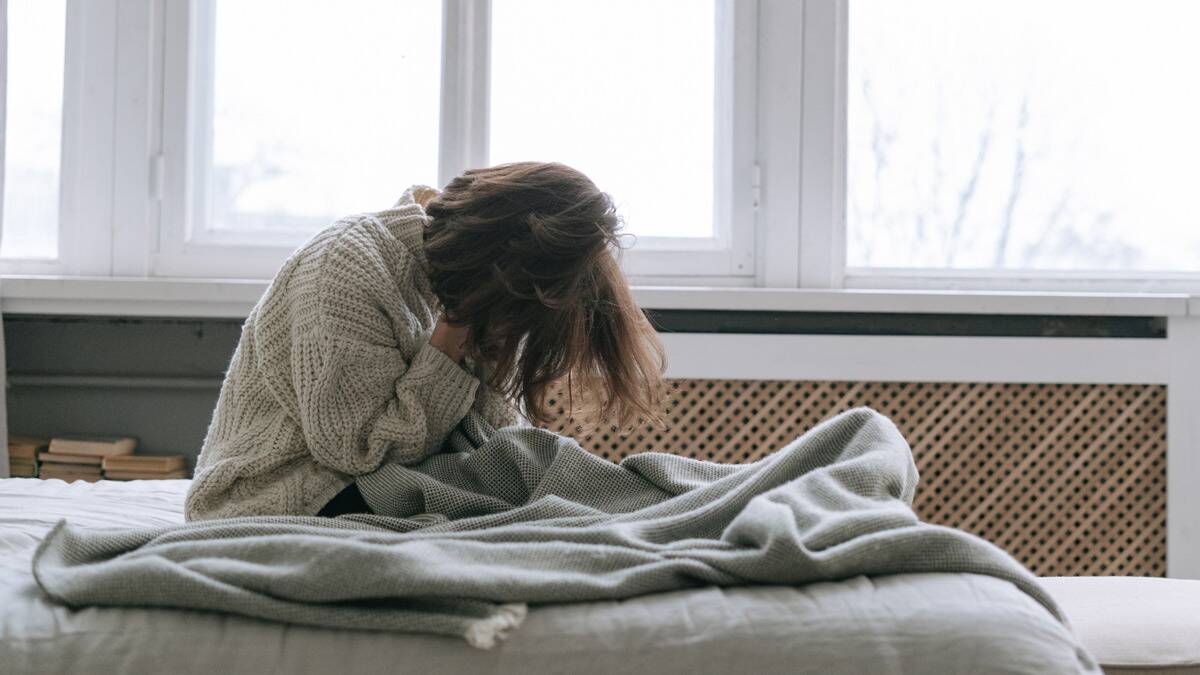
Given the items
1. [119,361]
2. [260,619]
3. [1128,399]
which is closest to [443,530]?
[260,619]


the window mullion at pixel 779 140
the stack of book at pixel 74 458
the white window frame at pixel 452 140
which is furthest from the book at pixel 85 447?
the window mullion at pixel 779 140

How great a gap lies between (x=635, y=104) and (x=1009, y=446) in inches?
41.6

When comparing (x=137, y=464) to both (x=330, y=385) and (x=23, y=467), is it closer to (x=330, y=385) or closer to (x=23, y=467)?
(x=23, y=467)

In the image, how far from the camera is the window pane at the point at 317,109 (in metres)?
2.43

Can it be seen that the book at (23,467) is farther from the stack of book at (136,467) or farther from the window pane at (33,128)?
the window pane at (33,128)

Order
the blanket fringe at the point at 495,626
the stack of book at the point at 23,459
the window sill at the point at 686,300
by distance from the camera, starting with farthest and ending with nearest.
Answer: the stack of book at the point at 23,459
the window sill at the point at 686,300
the blanket fringe at the point at 495,626

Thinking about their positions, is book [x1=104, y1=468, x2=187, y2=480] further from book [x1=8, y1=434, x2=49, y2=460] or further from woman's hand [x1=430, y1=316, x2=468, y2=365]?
woman's hand [x1=430, y1=316, x2=468, y2=365]

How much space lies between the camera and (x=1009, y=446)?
2.28 meters

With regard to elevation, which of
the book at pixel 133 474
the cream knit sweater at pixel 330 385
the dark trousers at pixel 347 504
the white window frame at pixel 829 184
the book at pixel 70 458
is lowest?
the book at pixel 133 474

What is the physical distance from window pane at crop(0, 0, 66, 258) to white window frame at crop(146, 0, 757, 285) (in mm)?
251

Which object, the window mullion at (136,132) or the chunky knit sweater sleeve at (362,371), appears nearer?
the chunky knit sweater sleeve at (362,371)

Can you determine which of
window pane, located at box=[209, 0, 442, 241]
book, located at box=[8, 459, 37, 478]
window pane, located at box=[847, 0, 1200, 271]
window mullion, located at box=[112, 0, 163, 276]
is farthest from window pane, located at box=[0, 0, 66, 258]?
window pane, located at box=[847, 0, 1200, 271]

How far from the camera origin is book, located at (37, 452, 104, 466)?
2.29m

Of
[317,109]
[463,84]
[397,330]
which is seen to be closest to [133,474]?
[317,109]
